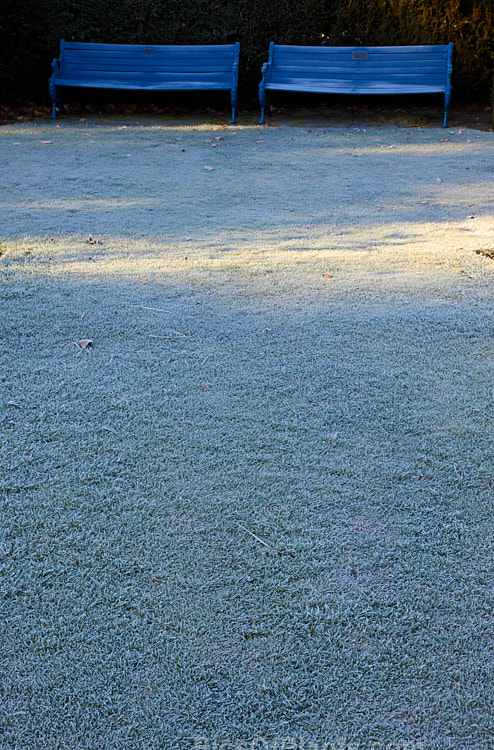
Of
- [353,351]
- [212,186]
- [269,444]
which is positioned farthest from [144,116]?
[269,444]

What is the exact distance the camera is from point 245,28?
9.93 meters

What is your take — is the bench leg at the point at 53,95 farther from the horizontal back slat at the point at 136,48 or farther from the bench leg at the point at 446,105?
the bench leg at the point at 446,105

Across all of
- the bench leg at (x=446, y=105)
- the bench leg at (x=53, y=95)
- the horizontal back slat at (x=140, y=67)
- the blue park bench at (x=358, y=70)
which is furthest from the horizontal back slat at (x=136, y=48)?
the bench leg at (x=446, y=105)

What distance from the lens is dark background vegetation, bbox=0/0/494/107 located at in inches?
372

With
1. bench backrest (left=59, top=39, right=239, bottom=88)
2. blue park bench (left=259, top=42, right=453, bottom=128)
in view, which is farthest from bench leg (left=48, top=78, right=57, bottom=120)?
blue park bench (left=259, top=42, right=453, bottom=128)

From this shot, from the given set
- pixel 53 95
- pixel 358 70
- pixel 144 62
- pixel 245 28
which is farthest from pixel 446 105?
pixel 53 95

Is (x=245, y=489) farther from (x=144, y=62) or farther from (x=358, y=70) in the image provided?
(x=144, y=62)

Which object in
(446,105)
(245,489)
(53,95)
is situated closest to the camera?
(245,489)

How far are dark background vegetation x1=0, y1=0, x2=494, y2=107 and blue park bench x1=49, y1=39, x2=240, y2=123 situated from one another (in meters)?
0.58

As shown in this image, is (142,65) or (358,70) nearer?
(358,70)

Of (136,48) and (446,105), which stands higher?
(136,48)

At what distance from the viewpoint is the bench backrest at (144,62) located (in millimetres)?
9430

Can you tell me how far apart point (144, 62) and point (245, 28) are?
65.0 inches

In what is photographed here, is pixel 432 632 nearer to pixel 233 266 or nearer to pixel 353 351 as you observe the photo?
pixel 353 351
